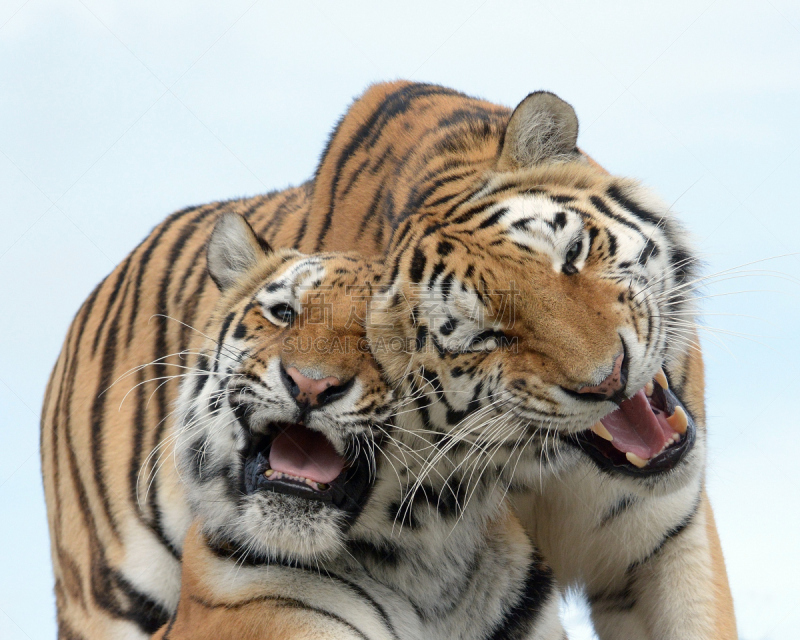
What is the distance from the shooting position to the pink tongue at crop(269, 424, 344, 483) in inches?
80.5

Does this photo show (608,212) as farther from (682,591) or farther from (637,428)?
(682,591)

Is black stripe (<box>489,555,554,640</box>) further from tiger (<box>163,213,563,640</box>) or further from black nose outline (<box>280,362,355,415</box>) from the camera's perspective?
black nose outline (<box>280,362,355,415</box>)

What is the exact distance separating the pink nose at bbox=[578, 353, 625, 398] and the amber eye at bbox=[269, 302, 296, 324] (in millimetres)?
725

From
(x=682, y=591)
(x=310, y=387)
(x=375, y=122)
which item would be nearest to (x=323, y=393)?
(x=310, y=387)

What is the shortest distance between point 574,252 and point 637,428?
0.41 meters

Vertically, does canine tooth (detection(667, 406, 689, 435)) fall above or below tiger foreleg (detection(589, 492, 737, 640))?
above

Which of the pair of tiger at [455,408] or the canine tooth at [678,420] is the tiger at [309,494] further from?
the canine tooth at [678,420]

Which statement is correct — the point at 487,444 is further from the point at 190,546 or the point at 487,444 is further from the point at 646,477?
the point at 190,546

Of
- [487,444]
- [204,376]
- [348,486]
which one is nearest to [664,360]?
[487,444]

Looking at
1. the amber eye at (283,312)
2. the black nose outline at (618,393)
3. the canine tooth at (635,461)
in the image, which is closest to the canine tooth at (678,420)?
the canine tooth at (635,461)

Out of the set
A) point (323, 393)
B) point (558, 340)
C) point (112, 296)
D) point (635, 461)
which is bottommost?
point (112, 296)

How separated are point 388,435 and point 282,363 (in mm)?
281

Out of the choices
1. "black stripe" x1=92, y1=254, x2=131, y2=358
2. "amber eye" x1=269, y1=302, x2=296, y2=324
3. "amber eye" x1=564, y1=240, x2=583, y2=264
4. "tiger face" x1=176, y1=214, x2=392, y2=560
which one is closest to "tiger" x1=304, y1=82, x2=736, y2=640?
"amber eye" x1=564, y1=240, x2=583, y2=264

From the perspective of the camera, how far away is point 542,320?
189 cm
